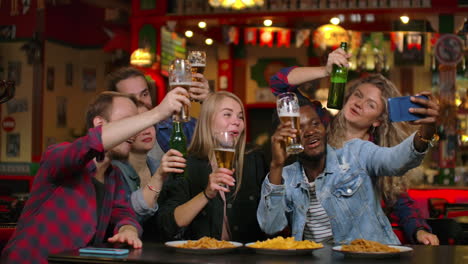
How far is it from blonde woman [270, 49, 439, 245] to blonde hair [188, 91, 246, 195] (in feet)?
1.16

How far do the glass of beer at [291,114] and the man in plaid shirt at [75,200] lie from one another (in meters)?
0.43

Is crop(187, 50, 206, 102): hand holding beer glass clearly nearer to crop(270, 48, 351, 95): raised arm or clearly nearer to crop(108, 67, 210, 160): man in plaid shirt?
crop(270, 48, 351, 95): raised arm

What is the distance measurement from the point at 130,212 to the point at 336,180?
938 mm

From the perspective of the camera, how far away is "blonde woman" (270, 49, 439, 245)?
324 cm

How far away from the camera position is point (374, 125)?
3.31m

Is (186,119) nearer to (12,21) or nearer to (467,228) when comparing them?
(467,228)

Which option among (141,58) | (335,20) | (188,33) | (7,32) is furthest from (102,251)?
(7,32)

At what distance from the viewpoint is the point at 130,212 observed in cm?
271

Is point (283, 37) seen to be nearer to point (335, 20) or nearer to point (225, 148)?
point (335, 20)

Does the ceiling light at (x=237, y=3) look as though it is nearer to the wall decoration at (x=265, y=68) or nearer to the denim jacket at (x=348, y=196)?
the wall decoration at (x=265, y=68)

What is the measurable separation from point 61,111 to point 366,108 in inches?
291

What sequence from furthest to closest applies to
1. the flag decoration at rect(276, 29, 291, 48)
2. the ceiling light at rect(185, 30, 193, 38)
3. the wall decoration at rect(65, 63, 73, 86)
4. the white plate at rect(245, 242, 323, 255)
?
the wall decoration at rect(65, 63, 73, 86)
the flag decoration at rect(276, 29, 291, 48)
the ceiling light at rect(185, 30, 193, 38)
the white plate at rect(245, 242, 323, 255)

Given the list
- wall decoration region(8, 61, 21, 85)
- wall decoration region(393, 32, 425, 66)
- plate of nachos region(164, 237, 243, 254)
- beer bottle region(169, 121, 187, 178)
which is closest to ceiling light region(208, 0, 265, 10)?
wall decoration region(393, 32, 425, 66)

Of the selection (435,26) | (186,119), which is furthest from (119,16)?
(186,119)
